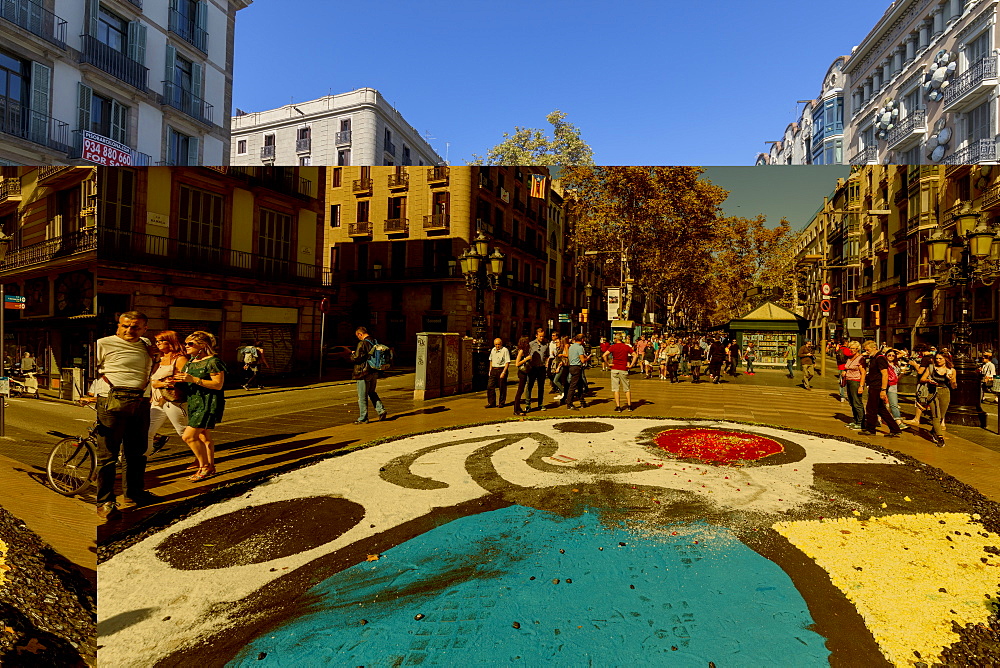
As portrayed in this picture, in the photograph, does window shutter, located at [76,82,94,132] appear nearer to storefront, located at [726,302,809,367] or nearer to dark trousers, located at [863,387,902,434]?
storefront, located at [726,302,809,367]

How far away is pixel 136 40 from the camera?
16047 mm

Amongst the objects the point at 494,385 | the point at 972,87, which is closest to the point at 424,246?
the point at 494,385

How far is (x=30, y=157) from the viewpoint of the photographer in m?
11.0

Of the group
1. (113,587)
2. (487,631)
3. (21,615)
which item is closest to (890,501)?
(487,631)

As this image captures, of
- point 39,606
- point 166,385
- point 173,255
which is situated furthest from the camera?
point 166,385

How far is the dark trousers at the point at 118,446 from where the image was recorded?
2.35m

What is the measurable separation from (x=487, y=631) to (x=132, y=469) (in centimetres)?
187

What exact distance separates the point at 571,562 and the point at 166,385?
2.17 metres

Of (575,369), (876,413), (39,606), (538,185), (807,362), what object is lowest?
(39,606)

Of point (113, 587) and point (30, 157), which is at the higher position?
point (30, 157)

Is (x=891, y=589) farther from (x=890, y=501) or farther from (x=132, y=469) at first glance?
(x=132, y=469)

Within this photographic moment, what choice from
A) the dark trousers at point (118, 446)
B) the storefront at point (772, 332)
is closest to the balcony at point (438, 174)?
the dark trousers at point (118, 446)

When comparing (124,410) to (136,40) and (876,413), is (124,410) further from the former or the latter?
(136,40)

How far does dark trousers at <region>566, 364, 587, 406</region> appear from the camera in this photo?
3.75 metres
